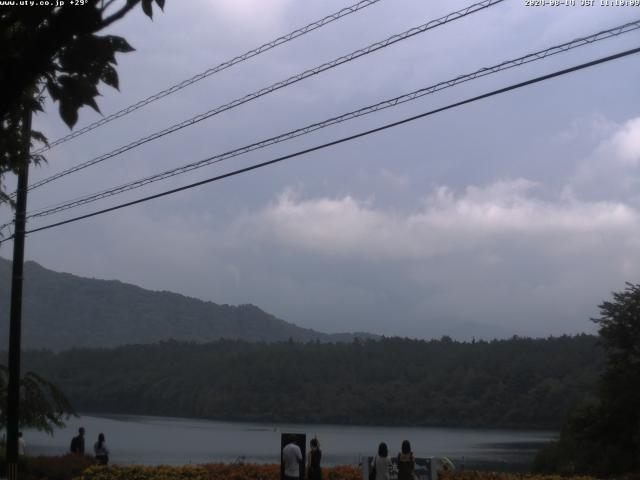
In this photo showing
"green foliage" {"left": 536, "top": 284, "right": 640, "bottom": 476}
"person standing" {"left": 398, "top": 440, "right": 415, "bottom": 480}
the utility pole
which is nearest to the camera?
"person standing" {"left": 398, "top": 440, "right": 415, "bottom": 480}

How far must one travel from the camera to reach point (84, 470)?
19.9 metres

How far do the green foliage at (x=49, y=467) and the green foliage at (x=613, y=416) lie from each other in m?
13.4

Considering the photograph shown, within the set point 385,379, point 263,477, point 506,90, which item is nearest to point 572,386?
point 385,379

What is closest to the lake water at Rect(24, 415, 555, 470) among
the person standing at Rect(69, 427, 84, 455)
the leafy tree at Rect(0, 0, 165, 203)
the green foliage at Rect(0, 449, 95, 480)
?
the person standing at Rect(69, 427, 84, 455)

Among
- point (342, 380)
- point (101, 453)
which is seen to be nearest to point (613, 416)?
point (101, 453)

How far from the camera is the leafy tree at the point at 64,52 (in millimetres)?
4848

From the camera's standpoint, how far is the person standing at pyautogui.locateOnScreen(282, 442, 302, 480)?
652 inches

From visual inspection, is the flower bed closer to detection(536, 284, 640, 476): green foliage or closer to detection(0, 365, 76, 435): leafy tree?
detection(0, 365, 76, 435): leafy tree

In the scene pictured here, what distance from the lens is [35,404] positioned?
20281 millimetres

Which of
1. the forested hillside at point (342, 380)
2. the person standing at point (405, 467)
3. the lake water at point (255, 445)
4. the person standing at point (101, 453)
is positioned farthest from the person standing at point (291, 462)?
the forested hillside at point (342, 380)

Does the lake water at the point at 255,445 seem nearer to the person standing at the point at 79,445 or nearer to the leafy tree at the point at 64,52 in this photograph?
the person standing at the point at 79,445

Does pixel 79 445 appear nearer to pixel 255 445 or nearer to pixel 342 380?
pixel 255 445

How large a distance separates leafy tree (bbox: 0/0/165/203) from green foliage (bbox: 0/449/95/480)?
16119 millimetres

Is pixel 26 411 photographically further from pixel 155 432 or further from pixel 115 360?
pixel 115 360
